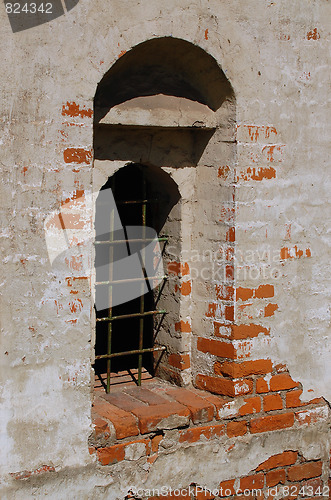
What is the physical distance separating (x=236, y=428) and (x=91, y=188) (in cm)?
159

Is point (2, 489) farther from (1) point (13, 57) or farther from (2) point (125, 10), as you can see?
(2) point (125, 10)

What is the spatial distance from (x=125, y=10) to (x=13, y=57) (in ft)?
2.08

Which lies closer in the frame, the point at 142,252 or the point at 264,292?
the point at 264,292

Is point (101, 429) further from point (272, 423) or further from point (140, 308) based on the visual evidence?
point (272, 423)

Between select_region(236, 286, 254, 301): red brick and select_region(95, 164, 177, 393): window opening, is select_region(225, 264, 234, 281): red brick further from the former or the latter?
select_region(95, 164, 177, 393): window opening

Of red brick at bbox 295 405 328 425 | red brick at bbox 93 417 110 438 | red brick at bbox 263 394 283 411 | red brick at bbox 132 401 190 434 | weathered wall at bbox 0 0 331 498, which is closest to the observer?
weathered wall at bbox 0 0 331 498

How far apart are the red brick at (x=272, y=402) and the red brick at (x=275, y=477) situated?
38cm

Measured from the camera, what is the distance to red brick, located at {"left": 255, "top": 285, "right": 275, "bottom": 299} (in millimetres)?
3832

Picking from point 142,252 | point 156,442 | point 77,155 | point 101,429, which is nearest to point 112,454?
point 101,429

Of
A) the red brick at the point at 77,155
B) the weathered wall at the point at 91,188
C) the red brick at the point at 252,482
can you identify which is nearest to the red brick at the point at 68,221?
the weathered wall at the point at 91,188

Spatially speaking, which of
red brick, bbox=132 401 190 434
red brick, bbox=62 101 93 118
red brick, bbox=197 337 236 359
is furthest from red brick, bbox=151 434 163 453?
red brick, bbox=62 101 93 118

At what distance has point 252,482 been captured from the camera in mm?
3898

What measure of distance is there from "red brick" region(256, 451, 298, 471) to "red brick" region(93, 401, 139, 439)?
2.82 ft

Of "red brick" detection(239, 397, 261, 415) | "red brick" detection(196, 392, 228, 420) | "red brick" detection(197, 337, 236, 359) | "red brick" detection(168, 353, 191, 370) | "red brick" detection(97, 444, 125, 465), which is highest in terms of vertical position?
"red brick" detection(197, 337, 236, 359)
